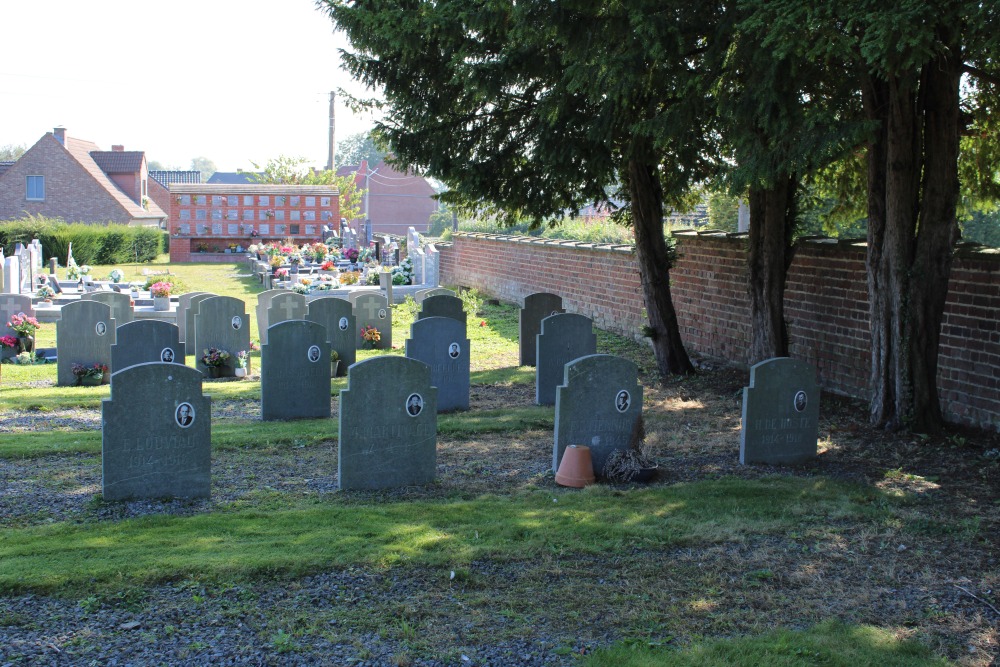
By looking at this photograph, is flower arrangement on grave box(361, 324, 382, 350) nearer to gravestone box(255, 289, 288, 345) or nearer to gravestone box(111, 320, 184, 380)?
gravestone box(255, 289, 288, 345)

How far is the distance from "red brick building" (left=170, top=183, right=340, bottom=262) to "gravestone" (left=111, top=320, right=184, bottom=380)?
35.7 m

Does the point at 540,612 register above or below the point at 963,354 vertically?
below

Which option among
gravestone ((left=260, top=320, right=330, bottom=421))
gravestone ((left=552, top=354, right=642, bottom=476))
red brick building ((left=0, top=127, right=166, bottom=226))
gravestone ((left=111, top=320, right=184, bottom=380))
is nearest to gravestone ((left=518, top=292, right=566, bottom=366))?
gravestone ((left=260, top=320, right=330, bottom=421))

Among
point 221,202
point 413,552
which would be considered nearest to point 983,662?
point 413,552

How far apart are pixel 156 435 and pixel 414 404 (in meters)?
2.11

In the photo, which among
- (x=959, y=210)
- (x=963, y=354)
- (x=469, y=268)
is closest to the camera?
(x=963, y=354)

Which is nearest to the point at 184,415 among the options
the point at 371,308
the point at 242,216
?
the point at 371,308

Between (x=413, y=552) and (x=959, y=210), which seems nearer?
(x=413, y=552)

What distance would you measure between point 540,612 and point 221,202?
4520 centimetres

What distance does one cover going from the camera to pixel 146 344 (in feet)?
40.8

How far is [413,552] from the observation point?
20.3ft

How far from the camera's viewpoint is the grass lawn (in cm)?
498

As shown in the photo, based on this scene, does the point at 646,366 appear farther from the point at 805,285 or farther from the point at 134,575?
the point at 134,575

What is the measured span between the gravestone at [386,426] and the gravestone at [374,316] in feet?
30.5
